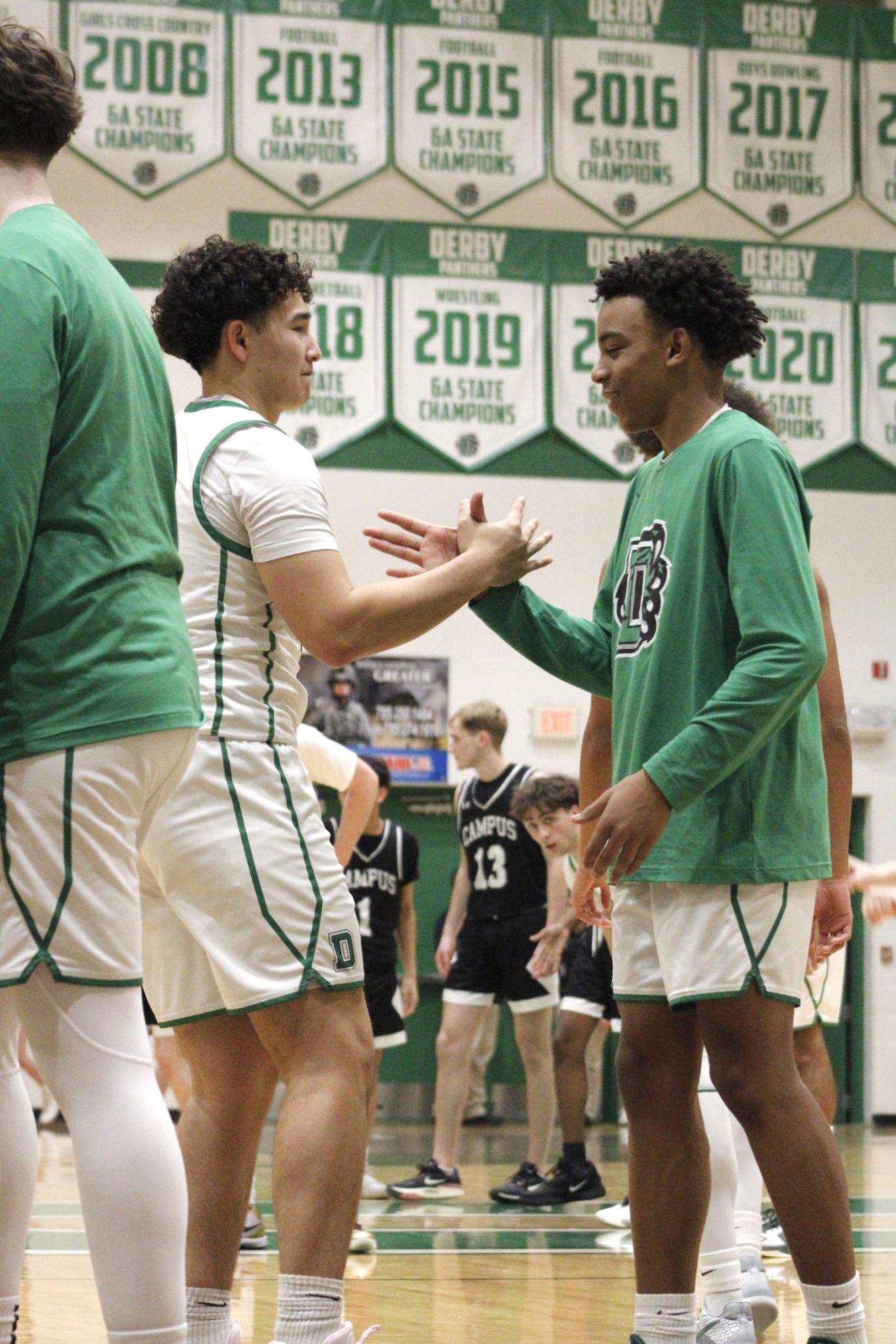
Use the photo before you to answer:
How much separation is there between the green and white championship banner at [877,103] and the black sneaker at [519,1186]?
9127mm

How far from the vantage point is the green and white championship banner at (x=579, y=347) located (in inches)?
525

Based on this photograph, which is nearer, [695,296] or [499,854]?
[695,296]

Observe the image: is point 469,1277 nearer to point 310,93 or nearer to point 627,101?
point 310,93

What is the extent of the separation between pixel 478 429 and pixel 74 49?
413cm

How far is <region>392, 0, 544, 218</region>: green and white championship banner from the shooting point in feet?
42.7

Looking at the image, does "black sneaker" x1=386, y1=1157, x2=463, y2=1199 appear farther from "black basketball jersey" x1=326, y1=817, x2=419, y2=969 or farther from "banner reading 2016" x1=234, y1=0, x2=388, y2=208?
"banner reading 2016" x1=234, y1=0, x2=388, y2=208

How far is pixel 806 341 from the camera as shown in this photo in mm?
13633

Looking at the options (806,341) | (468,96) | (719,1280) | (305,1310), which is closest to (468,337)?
(468,96)

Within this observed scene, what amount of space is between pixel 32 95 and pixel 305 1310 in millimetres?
1951

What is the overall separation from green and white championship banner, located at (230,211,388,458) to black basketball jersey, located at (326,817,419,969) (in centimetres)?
525

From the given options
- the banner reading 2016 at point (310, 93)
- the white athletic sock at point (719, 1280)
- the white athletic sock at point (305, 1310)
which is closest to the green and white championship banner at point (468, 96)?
the banner reading 2016 at point (310, 93)

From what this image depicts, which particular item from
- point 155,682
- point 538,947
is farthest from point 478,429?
point 155,682

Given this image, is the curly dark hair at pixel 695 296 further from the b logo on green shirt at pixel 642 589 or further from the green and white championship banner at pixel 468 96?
the green and white championship banner at pixel 468 96

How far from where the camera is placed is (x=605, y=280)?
11.4ft
